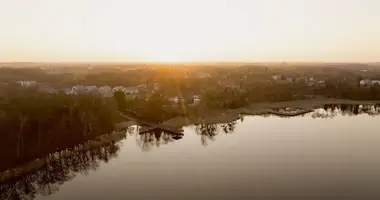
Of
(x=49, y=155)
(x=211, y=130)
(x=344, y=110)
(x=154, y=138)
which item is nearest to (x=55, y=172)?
(x=49, y=155)

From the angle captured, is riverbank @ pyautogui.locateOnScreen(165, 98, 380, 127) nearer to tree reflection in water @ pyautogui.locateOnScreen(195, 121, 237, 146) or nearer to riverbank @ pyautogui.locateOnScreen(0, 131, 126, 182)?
tree reflection in water @ pyautogui.locateOnScreen(195, 121, 237, 146)

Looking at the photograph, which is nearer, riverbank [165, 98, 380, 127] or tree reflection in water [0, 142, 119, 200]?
tree reflection in water [0, 142, 119, 200]

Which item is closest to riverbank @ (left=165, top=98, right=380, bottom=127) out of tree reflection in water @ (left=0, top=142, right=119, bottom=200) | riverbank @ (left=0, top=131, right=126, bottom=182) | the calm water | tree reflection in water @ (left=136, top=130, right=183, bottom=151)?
tree reflection in water @ (left=136, top=130, right=183, bottom=151)

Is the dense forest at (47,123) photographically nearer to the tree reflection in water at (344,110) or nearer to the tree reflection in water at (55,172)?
the tree reflection in water at (55,172)

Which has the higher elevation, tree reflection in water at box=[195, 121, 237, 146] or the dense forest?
the dense forest

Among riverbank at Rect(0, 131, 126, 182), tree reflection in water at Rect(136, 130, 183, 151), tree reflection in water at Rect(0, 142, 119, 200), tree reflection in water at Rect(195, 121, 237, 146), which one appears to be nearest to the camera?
tree reflection in water at Rect(0, 142, 119, 200)

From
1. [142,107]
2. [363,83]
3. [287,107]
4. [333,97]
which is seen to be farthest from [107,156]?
[363,83]
